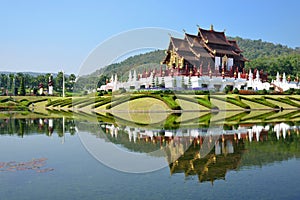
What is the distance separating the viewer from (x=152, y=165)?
1173cm

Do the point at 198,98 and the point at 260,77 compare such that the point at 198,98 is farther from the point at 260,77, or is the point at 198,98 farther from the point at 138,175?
the point at 138,175

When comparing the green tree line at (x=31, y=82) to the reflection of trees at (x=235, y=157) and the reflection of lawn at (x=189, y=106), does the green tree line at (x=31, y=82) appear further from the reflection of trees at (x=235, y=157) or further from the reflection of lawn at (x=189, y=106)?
the reflection of trees at (x=235, y=157)

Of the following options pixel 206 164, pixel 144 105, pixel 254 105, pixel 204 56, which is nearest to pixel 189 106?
Answer: pixel 144 105

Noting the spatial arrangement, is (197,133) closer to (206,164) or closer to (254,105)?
(206,164)

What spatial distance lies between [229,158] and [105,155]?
4.71m

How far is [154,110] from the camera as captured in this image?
3650cm

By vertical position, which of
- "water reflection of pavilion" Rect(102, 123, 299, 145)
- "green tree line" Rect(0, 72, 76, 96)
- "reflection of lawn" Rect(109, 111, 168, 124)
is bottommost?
"water reflection of pavilion" Rect(102, 123, 299, 145)

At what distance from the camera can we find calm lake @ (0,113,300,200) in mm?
8624

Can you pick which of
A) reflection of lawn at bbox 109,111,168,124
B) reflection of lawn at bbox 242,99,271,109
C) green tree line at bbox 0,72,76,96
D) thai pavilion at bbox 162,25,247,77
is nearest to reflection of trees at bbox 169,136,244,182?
reflection of lawn at bbox 109,111,168,124

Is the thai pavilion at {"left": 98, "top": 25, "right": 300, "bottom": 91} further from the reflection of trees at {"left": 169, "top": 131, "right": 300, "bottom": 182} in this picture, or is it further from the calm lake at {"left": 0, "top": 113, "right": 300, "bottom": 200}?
the reflection of trees at {"left": 169, "top": 131, "right": 300, "bottom": 182}

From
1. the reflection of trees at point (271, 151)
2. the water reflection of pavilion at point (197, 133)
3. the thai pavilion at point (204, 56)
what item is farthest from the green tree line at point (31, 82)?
the reflection of trees at point (271, 151)

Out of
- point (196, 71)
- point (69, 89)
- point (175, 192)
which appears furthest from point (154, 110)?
point (69, 89)

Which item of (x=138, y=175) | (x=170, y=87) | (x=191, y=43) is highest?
(x=191, y=43)

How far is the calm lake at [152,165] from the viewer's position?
8.62 metres
